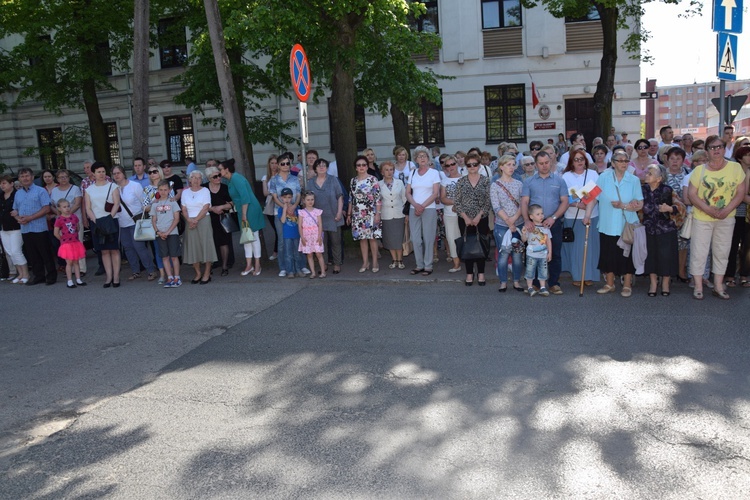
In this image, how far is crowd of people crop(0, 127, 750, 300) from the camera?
8609 millimetres

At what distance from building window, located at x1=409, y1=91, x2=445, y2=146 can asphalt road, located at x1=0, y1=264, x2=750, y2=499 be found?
56.3 ft

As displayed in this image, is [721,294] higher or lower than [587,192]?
lower

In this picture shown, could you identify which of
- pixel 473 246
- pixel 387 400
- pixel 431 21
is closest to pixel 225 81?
pixel 473 246

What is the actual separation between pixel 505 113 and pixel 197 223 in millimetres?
16354

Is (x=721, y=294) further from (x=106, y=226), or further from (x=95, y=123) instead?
(x=95, y=123)

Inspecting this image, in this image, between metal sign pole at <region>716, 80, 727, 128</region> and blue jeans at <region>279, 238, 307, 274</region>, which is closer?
metal sign pole at <region>716, 80, 727, 128</region>

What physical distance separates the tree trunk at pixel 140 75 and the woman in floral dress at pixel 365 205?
533cm

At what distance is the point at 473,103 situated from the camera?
24656 mm

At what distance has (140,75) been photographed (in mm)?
13992

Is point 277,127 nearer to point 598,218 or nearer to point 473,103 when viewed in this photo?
point 473,103

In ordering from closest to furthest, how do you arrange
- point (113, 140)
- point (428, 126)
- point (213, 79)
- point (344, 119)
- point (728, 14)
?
point (728, 14) < point (344, 119) < point (213, 79) < point (428, 126) < point (113, 140)

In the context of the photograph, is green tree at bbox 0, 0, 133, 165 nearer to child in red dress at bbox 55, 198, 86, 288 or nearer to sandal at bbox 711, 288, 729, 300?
child in red dress at bbox 55, 198, 86, 288

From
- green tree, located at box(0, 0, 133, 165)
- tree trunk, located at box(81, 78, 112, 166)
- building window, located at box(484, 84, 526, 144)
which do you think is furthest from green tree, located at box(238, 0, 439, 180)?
tree trunk, located at box(81, 78, 112, 166)

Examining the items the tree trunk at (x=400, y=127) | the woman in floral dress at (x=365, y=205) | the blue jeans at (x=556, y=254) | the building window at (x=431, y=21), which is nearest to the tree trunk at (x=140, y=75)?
the woman in floral dress at (x=365, y=205)
